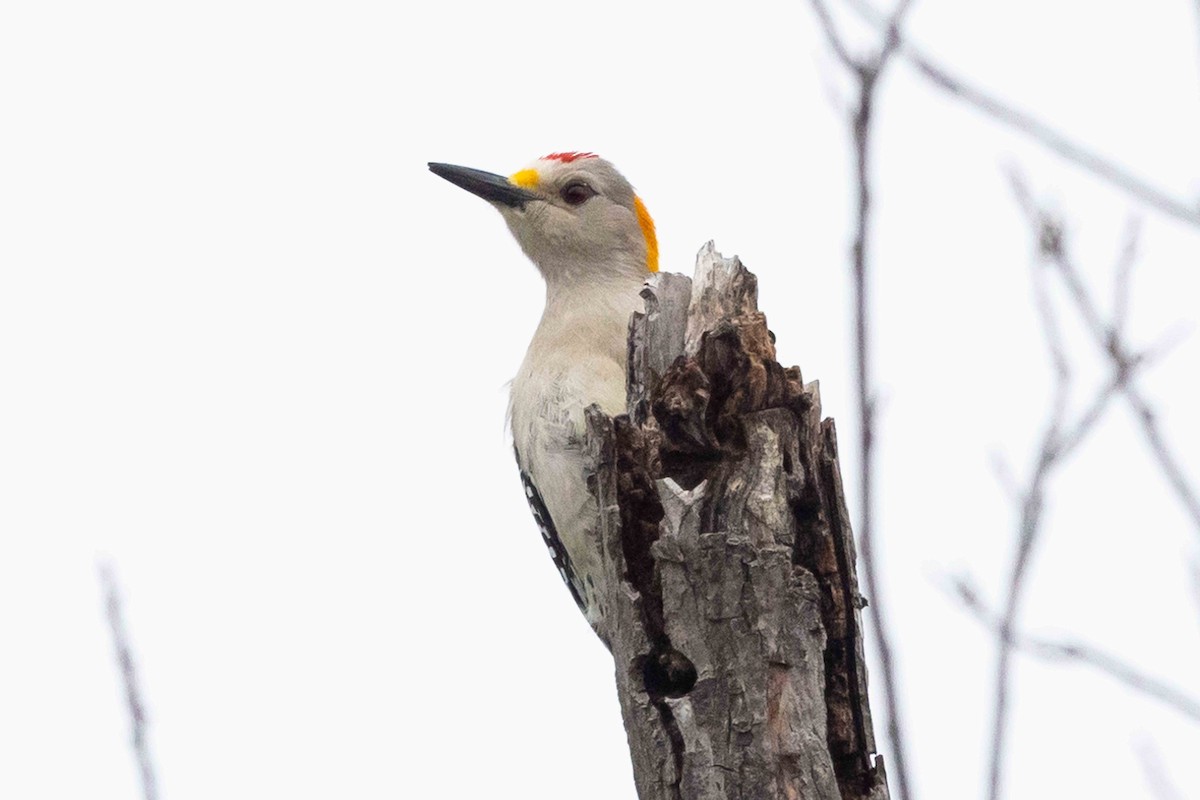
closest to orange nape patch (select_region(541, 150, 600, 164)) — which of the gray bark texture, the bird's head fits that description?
the bird's head

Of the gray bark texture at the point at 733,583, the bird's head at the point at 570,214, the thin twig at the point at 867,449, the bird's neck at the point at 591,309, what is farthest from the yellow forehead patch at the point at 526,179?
the thin twig at the point at 867,449

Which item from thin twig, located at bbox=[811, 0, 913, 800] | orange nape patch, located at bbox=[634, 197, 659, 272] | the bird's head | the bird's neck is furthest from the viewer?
orange nape patch, located at bbox=[634, 197, 659, 272]

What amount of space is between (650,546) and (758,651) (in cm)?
46

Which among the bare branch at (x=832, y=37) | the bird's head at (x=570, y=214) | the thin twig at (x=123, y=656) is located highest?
the bird's head at (x=570, y=214)

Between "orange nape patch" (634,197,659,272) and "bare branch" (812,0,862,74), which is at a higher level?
"orange nape patch" (634,197,659,272)

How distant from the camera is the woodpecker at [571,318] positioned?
21.1 ft

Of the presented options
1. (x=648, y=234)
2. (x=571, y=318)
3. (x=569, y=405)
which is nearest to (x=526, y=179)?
(x=648, y=234)

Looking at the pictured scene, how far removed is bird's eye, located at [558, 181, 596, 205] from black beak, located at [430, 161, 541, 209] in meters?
0.17

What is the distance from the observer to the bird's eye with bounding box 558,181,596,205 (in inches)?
316

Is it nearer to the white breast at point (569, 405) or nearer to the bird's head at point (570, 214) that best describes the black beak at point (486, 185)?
the bird's head at point (570, 214)

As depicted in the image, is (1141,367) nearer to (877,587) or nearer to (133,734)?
(877,587)

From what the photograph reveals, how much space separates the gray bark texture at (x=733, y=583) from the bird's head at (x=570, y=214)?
324 cm

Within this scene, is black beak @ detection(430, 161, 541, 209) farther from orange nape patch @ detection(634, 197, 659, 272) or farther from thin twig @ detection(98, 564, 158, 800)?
thin twig @ detection(98, 564, 158, 800)

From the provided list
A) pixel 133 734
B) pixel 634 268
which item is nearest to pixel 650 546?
pixel 133 734
